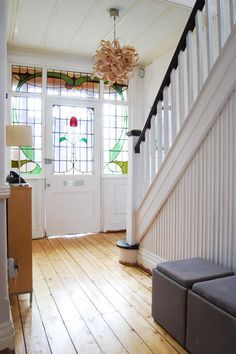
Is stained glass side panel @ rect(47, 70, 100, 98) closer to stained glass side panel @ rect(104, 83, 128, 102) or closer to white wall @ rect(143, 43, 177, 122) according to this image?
stained glass side panel @ rect(104, 83, 128, 102)

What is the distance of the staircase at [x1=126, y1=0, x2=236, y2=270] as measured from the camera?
212cm

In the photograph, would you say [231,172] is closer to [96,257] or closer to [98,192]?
[96,257]

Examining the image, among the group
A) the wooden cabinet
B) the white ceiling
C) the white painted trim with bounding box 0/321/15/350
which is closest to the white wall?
the white ceiling

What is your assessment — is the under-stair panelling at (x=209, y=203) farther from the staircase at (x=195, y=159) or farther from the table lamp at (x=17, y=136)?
the table lamp at (x=17, y=136)

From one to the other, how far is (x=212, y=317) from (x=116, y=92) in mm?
4338

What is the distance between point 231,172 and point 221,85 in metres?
0.63

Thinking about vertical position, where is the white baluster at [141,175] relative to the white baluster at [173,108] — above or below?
below

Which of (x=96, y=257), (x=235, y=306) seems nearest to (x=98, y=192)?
(x=96, y=257)

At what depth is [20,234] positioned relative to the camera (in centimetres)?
241

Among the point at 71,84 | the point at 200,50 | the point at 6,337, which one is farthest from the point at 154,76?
the point at 6,337

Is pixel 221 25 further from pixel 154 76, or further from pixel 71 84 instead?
pixel 71 84

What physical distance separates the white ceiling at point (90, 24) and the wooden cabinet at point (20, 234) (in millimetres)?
2320

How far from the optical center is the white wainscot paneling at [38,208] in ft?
15.3

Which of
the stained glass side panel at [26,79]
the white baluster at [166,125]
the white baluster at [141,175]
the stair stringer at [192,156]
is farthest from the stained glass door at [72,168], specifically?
the white baluster at [166,125]
